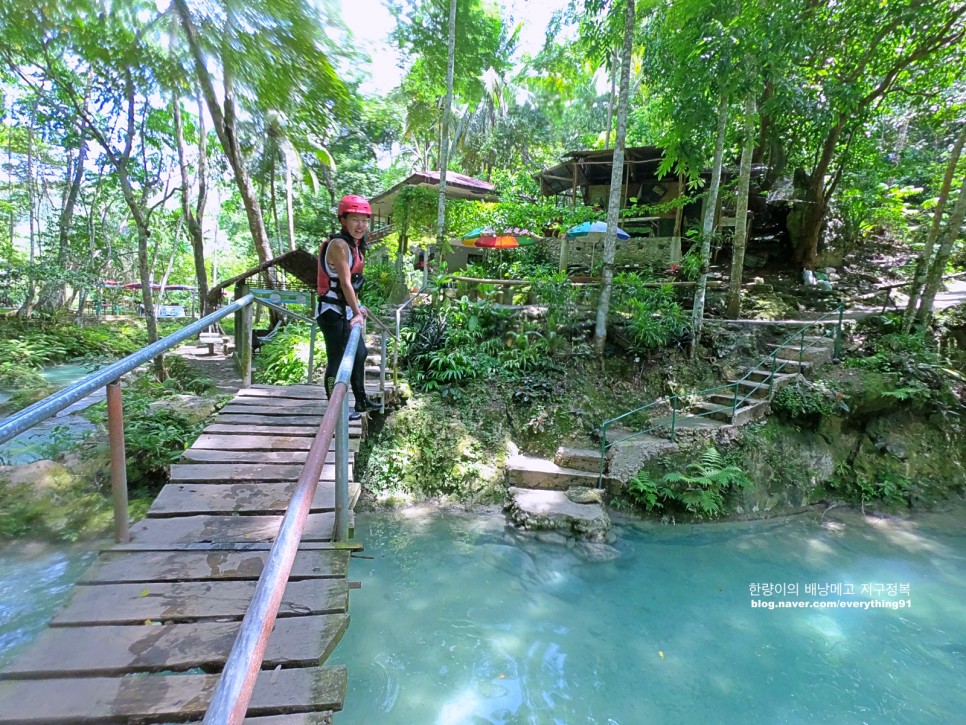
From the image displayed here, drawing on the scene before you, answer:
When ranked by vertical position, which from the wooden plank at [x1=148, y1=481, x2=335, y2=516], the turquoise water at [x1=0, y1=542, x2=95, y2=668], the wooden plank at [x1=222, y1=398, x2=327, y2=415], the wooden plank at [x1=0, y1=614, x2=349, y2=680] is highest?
the wooden plank at [x1=222, y1=398, x2=327, y2=415]

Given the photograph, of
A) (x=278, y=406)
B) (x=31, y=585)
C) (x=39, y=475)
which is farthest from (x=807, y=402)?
(x=39, y=475)

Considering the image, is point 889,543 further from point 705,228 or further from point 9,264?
point 9,264

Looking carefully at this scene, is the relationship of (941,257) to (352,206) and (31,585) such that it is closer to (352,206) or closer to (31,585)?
(352,206)

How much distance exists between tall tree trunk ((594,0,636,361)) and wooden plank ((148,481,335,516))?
20.5 ft

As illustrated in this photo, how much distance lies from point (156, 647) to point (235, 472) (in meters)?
1.48

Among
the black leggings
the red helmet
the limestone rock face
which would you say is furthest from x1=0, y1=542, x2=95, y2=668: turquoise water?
the limestone rock face

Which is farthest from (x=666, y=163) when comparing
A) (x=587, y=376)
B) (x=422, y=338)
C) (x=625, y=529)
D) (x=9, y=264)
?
(x=9, y=264)

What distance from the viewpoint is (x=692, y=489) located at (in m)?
6.29

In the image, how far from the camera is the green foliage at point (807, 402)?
7407mm

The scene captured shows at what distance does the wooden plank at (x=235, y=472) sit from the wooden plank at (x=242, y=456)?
5 cm

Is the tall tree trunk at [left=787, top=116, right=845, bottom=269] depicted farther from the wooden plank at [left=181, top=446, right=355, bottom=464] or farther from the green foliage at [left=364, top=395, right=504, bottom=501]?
the wooden plank at [left=181, top=446, right=355, bottom=464]

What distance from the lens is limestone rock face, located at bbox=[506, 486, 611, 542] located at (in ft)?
18.6

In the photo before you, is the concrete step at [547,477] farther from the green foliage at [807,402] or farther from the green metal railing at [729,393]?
the green foliage at [807,402]

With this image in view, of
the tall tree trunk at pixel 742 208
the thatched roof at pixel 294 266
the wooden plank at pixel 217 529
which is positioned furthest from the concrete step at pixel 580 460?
the thatched roof at pixel 294 266
